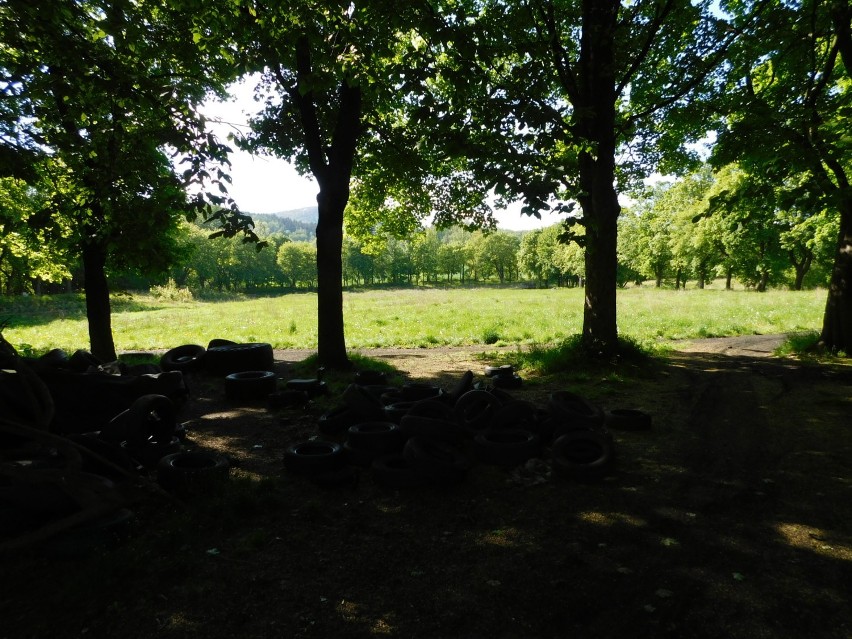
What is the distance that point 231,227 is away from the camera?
5793 mm

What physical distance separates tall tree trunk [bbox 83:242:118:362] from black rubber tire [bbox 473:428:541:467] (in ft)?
41.2

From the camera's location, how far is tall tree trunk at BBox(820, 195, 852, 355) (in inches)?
482

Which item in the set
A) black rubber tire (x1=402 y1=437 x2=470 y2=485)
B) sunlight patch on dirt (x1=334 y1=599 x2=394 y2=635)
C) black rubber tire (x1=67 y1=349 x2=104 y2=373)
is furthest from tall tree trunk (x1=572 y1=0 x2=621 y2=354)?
black rubber tire (x1=67 y1=349 x2=104 y2=373)

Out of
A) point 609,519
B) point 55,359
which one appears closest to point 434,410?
point 609,519

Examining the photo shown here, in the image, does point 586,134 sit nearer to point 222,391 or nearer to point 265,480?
point 265,480

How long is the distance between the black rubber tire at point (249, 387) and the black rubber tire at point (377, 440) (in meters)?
4.16

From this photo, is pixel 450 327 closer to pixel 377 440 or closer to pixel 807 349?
pixel 807 349

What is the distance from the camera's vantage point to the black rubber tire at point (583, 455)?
5.62 metres

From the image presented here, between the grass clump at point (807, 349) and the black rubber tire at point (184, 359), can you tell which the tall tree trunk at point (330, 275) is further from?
the grass clump at point (807, 349)

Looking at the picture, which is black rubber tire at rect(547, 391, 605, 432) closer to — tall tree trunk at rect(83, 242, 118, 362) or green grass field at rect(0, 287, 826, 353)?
green grass field at rect(0, 287, 826, 353)

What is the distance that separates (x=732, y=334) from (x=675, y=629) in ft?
66.4

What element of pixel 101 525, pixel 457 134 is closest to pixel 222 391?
pixel 101 525

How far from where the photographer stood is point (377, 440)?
6219 mm

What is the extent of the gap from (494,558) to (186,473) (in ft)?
12.1
